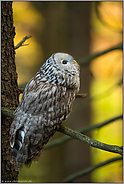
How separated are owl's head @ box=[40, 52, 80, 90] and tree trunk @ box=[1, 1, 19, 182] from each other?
346 mm

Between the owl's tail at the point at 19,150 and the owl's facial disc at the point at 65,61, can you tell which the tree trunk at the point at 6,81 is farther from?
the owl's facial disc at the point at 65,61

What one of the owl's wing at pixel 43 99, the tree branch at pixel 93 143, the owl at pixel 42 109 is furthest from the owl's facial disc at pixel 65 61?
the tree branch at pixel 93 143

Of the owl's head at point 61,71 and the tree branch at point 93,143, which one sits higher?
the owl's head at point 61,71

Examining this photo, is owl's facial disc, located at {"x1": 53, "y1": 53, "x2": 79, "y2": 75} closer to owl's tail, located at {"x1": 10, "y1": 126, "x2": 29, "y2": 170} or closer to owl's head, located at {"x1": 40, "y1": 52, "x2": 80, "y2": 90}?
owl's head, located at {"x1": 40, "y1": 52, "x2": 80, "y2": 90}

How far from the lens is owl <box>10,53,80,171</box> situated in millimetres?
1335

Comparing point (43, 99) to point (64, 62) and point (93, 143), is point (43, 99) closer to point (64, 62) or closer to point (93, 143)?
point (64, 62)

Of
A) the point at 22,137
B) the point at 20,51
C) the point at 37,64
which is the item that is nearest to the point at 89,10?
the point at 37,64

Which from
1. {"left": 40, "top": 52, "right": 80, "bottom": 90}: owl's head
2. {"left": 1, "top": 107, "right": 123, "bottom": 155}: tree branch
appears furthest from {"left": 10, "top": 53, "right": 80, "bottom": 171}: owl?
{"left": 1, "top": 107, "right": 123, "bottom": 155}: tree branch

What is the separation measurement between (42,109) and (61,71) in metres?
0.30

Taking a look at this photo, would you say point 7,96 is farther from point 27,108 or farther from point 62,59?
point 62,59

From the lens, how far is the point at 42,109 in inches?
53.1

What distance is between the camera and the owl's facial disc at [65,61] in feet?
4.56

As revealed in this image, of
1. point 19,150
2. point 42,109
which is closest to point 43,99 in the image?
point 42,109

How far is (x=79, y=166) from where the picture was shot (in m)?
3.57
